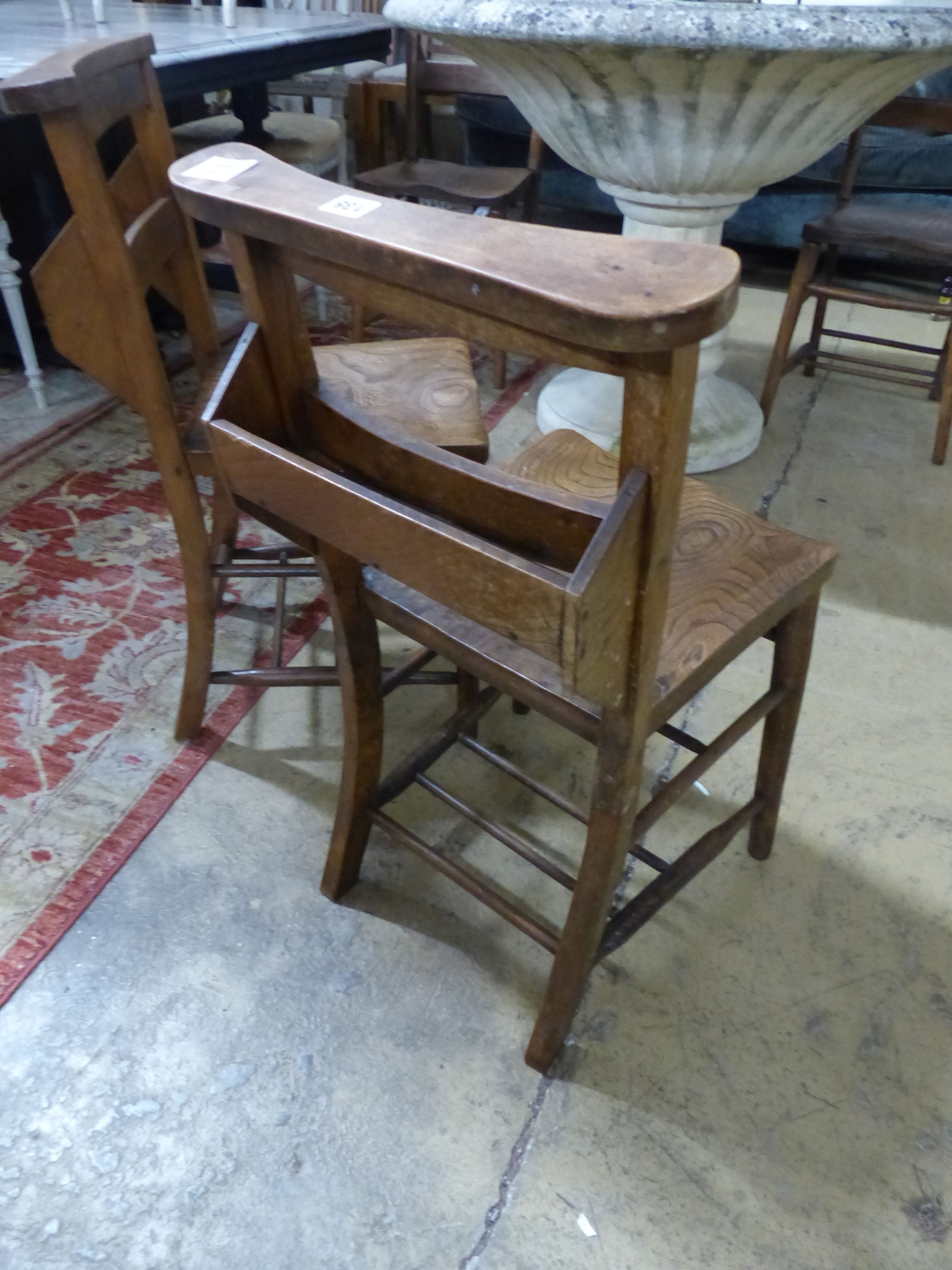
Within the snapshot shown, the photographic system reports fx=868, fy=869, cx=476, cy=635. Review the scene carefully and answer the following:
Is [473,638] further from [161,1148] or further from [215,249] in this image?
[215,249]

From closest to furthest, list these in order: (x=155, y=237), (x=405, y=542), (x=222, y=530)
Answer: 1. (x=405, y=542)
2. (x=155, y=237)
3. (x=222, y=530)

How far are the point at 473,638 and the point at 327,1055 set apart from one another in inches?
22.0

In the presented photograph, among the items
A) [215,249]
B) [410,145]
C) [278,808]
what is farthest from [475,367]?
[278,808]

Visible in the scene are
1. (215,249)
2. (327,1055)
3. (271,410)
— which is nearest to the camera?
(271,410)

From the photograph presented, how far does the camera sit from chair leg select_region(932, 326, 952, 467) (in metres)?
2.21

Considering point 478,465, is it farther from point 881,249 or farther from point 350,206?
point 881,249

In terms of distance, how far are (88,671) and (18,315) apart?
1.23 meters

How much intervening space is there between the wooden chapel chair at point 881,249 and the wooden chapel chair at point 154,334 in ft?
4.27

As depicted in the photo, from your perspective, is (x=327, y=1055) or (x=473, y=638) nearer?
(x=473, y=638)

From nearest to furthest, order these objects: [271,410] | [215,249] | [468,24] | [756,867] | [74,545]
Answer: [271,410] < [756,867] < [468,24] < [74,545] < [215,249]

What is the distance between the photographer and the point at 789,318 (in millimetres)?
2281

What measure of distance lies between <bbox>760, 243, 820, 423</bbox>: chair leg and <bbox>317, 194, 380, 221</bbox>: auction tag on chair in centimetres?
188

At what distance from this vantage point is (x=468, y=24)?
1409 mm

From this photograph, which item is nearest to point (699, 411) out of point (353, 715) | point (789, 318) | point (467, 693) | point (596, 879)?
point (789, 318)
